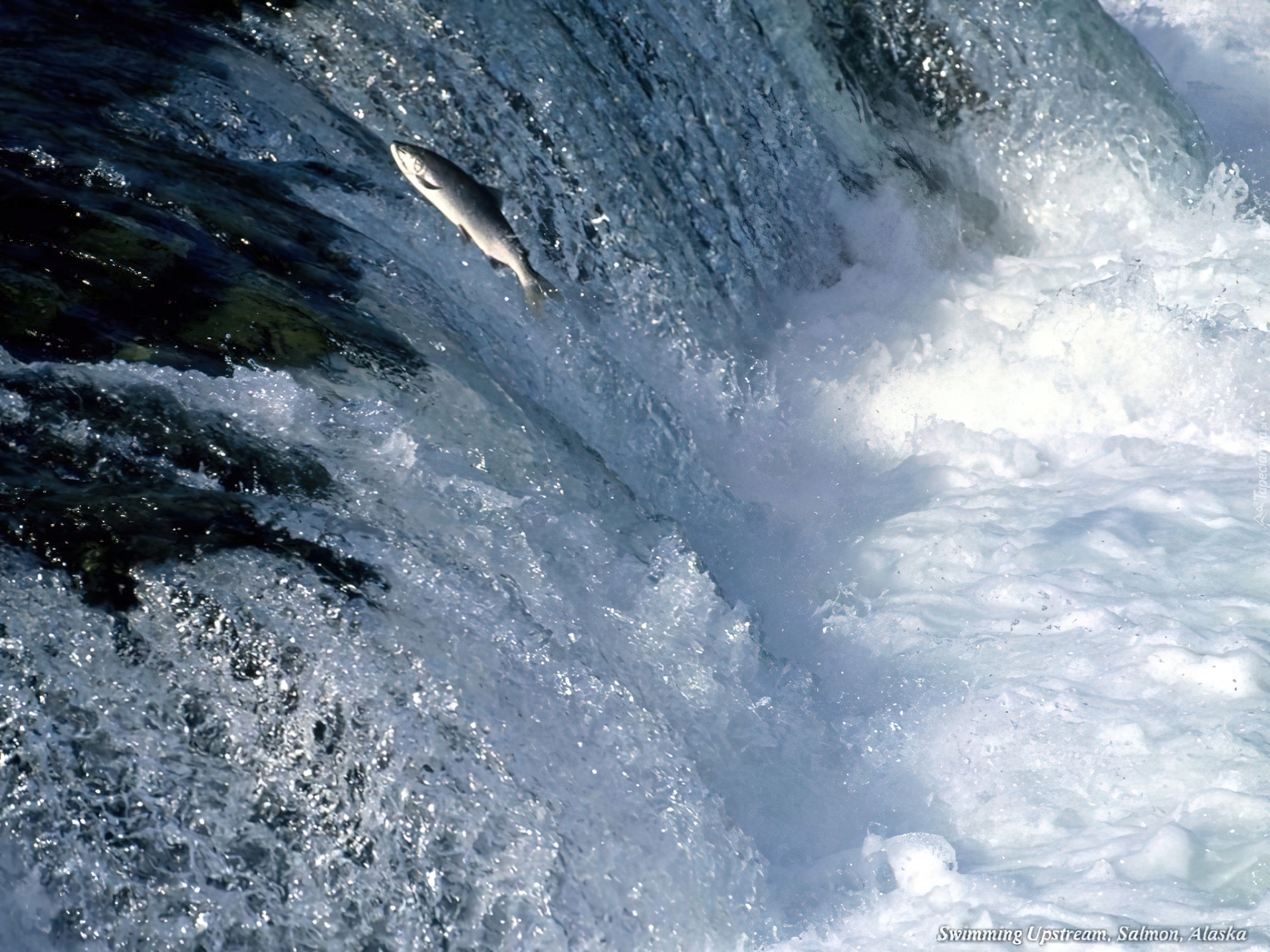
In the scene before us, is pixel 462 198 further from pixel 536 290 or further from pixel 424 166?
pixel 536 290

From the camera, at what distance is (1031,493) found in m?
3.92

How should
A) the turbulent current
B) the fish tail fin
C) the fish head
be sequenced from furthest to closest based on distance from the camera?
the fish tail fin < the fish head < the turbulent current

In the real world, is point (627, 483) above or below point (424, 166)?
below

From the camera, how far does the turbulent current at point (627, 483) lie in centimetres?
201

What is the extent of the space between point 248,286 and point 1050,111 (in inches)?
135

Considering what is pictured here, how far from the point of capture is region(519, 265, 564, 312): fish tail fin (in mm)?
2994

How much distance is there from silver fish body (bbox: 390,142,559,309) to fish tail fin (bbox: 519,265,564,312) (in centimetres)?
10

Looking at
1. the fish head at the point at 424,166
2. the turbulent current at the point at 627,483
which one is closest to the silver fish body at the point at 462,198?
the fish head at the point at 424,166

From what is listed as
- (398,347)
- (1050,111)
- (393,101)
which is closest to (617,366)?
(398,347)

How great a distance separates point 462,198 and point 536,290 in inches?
17.8

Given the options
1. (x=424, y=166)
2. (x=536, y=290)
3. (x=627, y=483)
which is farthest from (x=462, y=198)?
(x=627, y=483)

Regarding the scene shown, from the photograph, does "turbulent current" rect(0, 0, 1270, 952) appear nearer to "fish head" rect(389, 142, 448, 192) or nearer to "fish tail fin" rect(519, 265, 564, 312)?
"fish tail fin" rect(519, 265, 564, 312)

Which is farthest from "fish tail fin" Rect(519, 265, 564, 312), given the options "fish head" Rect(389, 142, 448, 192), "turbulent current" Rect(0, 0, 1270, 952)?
"fish head" Rect(389, 142, 448, 192)

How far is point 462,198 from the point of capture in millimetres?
2785
